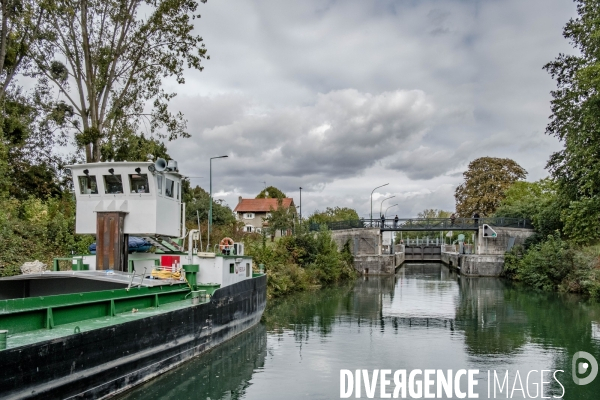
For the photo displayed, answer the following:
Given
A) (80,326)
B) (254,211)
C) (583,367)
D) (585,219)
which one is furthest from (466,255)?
(80,326)

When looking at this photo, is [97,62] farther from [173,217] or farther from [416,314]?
[416,314]

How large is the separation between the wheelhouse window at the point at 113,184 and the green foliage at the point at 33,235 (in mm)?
7566

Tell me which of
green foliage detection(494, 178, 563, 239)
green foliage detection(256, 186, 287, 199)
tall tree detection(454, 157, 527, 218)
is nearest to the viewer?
green foliage detection(494, 178, 563, 239)

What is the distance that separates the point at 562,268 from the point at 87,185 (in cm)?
3186

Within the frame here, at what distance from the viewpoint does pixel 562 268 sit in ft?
121

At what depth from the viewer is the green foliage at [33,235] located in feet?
72.1

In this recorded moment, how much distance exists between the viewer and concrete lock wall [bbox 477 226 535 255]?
52125mm

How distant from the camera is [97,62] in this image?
25.9m

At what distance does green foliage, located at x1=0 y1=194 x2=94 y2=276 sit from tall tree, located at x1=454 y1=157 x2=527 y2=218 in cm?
5865

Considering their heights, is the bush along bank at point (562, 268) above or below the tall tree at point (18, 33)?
Answer: below

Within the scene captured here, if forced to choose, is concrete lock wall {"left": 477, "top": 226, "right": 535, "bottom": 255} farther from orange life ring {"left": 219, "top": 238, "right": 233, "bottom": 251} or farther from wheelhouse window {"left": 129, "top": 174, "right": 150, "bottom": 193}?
wheelhouse window {"left": 129, "top": 174, "right": 150, "bottom": 193}

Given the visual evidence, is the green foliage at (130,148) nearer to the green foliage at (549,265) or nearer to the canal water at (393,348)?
the canal water at (393,348)

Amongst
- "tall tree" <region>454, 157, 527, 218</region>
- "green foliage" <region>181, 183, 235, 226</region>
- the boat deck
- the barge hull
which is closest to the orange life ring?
the barge hull

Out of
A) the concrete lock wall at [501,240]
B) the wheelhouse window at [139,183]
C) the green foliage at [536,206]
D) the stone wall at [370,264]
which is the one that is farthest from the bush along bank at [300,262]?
the green foliage at [536,206]
